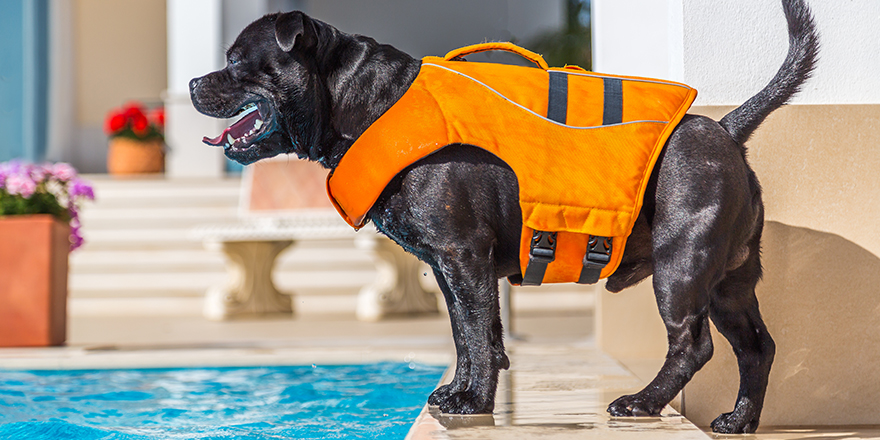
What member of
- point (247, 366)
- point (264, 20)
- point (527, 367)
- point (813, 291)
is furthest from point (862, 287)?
point (247, 366)

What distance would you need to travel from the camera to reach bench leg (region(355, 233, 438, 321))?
596 cm

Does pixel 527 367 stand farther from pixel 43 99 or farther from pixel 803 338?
pixel 43 99

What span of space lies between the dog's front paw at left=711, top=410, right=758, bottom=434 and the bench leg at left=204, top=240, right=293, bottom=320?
16.2ft

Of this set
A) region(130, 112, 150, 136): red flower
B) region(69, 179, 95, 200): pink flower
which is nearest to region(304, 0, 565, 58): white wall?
region(130, 112, 150, 136): red flower

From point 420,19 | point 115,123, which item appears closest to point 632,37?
point 115,123

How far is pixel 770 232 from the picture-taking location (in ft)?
6.50

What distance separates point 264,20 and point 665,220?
103 cm

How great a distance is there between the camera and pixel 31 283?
419 cm

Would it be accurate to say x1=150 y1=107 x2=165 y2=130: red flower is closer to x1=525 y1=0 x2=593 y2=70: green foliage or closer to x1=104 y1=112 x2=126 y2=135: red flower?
x1=104 y1=112 x2=126 y2=135: red flower

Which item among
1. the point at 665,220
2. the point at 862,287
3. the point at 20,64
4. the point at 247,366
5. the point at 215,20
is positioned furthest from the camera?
the point at 20,64

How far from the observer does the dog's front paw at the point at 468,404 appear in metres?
1.73

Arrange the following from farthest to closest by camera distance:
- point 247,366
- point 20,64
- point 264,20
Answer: point 20,64
point 247,366
point 264,20

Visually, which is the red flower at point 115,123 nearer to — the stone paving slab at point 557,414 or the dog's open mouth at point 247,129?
the stone paving slab at point 557,414

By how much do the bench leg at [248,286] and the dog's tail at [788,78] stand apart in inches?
199
